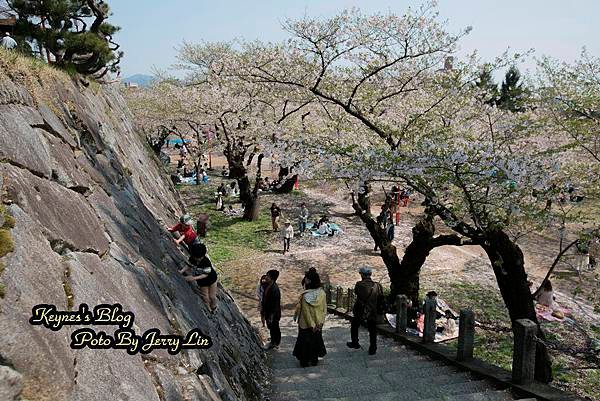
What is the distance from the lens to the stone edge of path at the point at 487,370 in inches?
205

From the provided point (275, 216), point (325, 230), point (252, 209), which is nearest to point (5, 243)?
point (275, 216)

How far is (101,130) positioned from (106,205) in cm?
303

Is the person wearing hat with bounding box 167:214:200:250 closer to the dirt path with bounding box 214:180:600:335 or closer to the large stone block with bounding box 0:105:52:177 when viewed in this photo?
the dirt path with bounding box 214:180:600:335

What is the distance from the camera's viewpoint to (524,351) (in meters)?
5.57

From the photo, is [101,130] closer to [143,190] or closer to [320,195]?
[143,190]

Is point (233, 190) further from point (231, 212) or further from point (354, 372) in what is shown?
point (354, 372)

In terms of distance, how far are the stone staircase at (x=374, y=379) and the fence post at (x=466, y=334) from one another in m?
0.29

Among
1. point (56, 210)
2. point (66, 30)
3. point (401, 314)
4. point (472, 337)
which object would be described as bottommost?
point (401, 314)

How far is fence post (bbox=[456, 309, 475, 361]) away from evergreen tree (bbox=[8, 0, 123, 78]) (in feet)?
22.4

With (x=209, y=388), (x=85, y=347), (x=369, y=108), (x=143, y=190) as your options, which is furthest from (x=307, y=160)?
(x=85, y=347)

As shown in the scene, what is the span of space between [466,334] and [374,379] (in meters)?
1.53

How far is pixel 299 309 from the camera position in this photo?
670cm

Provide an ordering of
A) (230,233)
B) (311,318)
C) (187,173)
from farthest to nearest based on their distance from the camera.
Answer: (187,173)
(230,233)
(311,318)

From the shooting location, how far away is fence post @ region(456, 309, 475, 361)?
21.2 ft
